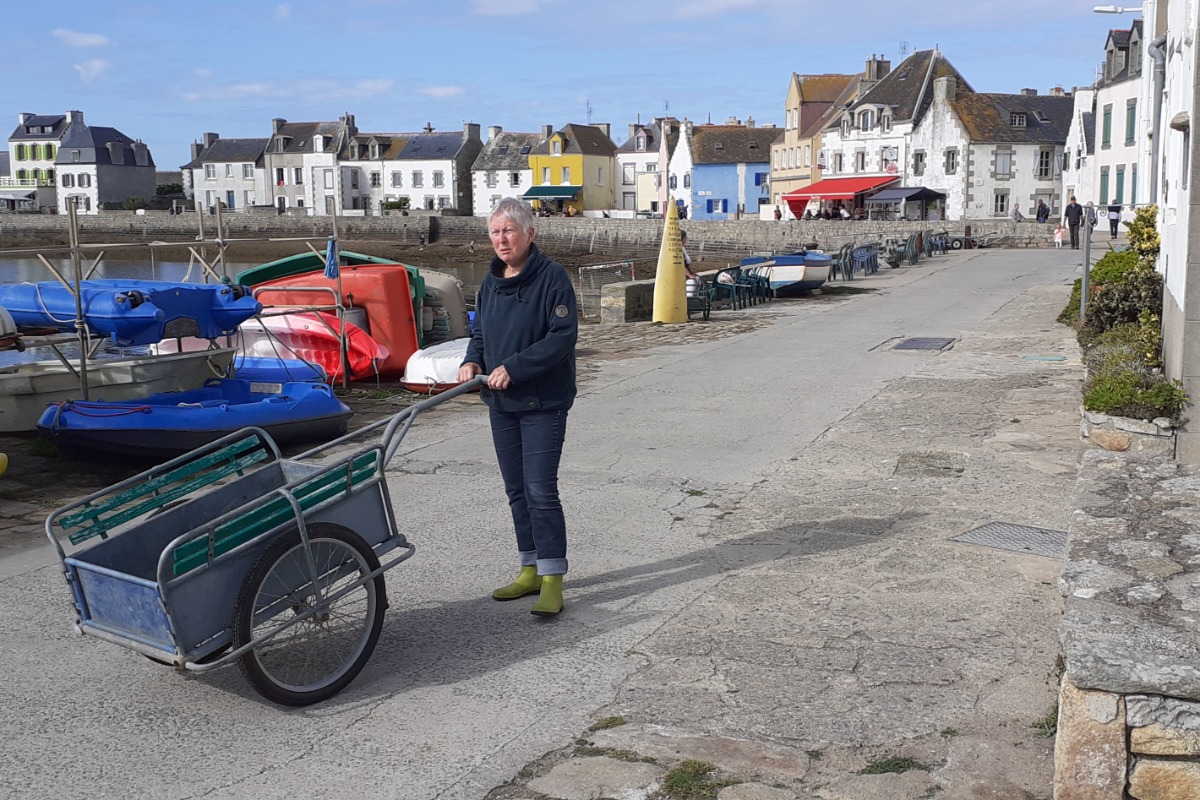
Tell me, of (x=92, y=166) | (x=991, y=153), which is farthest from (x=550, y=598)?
(x=92, y=166)

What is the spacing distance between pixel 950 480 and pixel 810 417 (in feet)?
8.98

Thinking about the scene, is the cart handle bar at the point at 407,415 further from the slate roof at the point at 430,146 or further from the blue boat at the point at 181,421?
the slate roof at the point at 430,146

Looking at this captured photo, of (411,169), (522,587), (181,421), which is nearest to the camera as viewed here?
(522,587)

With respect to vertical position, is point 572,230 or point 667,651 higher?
point 572,230

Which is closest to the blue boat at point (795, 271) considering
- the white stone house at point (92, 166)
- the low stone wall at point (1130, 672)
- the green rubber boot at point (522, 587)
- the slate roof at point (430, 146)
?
the green rubber boot at point (522, 587)

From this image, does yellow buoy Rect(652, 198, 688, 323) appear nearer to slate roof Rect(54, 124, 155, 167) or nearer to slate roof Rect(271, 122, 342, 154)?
slate roof Rect(271, 122, 342, 154)

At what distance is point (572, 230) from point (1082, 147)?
34.1 m

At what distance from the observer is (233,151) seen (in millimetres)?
108188

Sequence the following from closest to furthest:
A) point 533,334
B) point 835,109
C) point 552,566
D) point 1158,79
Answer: point 533,334 < point 552,566 < point 1158,79 < point 835,109

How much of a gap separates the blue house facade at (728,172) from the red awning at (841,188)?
16.7 meters

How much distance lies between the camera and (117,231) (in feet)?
328

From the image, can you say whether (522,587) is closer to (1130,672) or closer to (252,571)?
A: (252,571)

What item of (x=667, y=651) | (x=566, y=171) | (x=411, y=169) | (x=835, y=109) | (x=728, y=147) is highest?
(x=835, y=109)

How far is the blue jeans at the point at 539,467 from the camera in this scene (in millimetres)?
5465
